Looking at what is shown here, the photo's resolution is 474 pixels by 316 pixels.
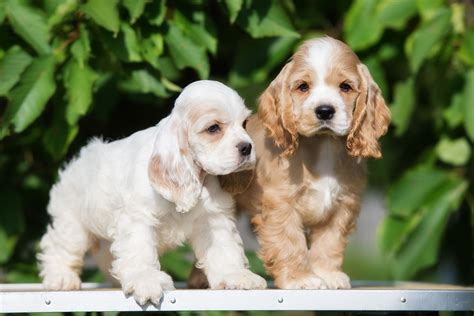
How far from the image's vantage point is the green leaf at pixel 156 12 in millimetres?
6160

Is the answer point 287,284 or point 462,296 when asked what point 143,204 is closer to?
point 287,284

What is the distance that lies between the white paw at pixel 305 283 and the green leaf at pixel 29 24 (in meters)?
2.07

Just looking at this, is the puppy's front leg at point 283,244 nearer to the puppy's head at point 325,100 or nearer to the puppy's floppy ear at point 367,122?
the puppy's head at point 325,100

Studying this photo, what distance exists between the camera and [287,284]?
5.22m

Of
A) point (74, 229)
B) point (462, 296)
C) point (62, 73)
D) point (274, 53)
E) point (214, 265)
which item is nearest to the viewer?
point (462, 296)

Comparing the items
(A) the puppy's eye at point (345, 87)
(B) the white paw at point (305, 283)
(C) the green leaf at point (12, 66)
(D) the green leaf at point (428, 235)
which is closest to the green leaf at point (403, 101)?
(D) the green leaf at point (428, 235)

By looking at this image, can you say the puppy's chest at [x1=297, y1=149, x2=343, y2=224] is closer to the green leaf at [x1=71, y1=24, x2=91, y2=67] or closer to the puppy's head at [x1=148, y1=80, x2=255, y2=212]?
the puppy's head at [x1=148, y1=80, x2=255, y2=212]

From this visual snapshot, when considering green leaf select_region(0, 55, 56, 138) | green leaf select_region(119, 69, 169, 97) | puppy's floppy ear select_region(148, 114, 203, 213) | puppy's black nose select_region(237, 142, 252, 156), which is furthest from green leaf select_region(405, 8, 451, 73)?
green leaf select_region(0, 55, 56, 138)

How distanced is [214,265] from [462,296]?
49.0 inches

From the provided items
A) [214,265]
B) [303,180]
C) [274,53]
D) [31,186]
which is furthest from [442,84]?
[31,186]

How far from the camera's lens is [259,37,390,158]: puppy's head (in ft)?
16.7

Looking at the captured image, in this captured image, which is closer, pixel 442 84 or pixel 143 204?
pixel 143 204

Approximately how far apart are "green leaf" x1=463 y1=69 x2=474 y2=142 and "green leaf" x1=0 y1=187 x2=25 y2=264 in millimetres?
3074

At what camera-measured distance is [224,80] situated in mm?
7684
